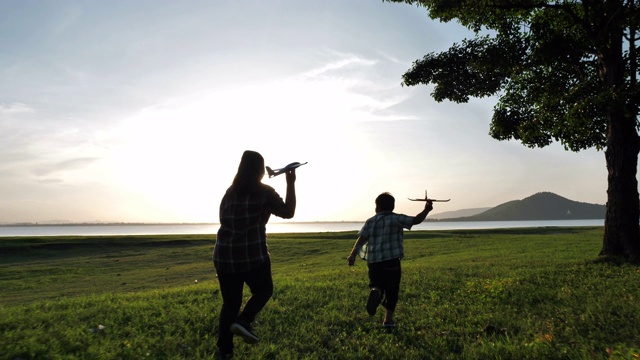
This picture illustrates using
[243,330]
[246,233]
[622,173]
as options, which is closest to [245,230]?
[246,233]

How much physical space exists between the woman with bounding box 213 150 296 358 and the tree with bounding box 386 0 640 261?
11.8m

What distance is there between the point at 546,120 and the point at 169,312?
14318mm

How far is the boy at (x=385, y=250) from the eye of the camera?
6707 millimetres

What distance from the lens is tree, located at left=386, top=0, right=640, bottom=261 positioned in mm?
13303

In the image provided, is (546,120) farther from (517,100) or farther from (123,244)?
(123,244)

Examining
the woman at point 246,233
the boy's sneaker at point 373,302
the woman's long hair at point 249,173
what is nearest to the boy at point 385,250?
the boy's sneaker at point 373,302

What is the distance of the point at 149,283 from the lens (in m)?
18.2

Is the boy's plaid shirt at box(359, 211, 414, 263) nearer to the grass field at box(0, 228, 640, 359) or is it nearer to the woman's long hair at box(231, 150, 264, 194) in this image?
the grass field at box(0, 228, 640, 359)

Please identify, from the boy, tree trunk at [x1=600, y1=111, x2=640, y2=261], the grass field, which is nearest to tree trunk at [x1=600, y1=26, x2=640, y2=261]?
tree trunk at [x1=600, y1=111, x2=640, y2=261]

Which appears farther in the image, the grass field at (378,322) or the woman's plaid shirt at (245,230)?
the grass field at (378,322)

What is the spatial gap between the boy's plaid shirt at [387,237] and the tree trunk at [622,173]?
11.6m

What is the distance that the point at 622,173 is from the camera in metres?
14.1

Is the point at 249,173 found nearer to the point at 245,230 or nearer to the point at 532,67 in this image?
the point at 245,230

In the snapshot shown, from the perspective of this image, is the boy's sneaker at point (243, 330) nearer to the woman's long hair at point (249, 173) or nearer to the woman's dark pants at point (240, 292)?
the woman's dark pants at point (240, 292)
